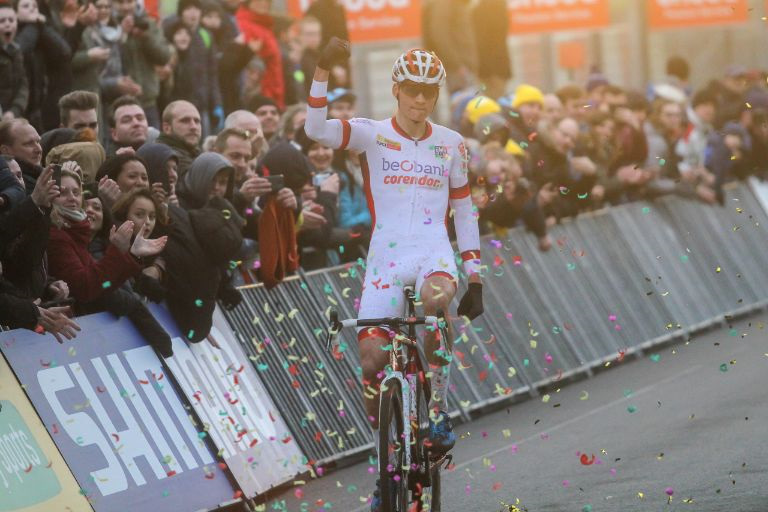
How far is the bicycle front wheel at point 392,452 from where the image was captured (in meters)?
9.00

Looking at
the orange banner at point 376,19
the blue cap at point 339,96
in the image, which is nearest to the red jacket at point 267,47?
the blue cap at point 339,96

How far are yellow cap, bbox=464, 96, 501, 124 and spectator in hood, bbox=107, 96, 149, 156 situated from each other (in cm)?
492

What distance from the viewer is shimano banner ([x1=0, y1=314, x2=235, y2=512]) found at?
10320 millimetres

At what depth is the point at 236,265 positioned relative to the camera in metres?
13.2

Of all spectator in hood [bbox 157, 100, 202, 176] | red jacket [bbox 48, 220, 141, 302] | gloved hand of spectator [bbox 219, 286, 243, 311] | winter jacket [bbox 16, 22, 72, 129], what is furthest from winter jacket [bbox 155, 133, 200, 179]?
red jacket [bbox 48, 220, 141, 302]

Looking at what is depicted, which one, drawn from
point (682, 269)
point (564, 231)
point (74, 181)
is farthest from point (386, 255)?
point (682, 269)

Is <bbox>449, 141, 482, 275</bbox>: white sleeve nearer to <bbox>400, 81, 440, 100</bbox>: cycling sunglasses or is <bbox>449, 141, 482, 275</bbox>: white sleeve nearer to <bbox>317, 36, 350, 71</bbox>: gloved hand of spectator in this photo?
<bbox>400, 81, 440, 100</bbox>: cycling sunglasses

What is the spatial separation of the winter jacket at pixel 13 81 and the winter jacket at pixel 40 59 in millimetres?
196

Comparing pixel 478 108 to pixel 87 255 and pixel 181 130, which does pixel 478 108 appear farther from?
pixel 87 255

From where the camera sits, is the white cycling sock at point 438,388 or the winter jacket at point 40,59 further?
the winter jacket at point 40,59

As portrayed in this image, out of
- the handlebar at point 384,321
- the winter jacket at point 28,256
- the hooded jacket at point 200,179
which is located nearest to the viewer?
the handlebar at point 384,321

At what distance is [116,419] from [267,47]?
747 centimetres

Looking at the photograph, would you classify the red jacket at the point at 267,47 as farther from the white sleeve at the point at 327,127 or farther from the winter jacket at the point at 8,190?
the white sleeve at the point at 327,127

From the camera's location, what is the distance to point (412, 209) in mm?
10070
